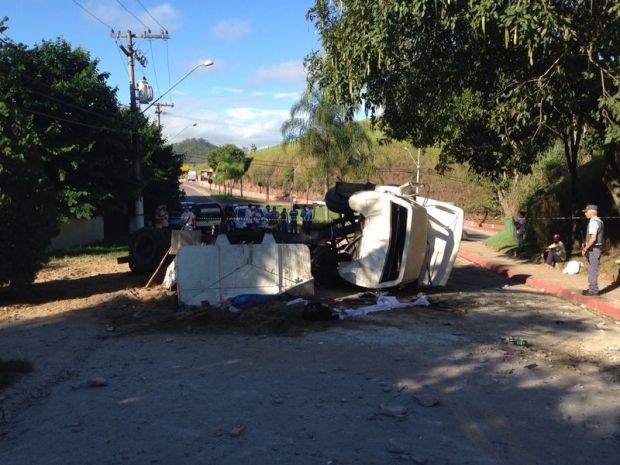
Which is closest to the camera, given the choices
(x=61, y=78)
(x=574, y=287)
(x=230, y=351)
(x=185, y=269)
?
(x=230, y=351)

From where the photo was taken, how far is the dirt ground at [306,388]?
4387 millimetres

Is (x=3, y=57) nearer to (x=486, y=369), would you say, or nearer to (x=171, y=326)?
(x=171, y=326)

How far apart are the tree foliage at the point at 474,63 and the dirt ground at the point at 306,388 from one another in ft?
14.5

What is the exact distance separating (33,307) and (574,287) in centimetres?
1116

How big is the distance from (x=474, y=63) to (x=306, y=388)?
995cm

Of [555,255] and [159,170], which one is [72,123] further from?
[555,255]

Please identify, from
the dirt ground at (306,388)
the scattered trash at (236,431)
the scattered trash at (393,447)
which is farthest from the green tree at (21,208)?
the scattered trash at (393,447)

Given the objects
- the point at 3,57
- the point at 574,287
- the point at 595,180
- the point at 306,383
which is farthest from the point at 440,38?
the point at 3,57

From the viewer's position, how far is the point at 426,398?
17.9ft

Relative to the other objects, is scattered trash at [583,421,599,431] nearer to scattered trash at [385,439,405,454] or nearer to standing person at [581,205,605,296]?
scattered trash at [385,439,405,454]

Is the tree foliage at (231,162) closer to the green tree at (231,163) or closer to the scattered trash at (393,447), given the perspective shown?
the green tree at (231,163)

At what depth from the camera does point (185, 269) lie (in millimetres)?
10156

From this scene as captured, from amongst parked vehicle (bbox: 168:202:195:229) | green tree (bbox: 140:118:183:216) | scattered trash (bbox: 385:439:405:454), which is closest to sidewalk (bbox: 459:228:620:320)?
scattered trash (bbox: 385:439:405:454)

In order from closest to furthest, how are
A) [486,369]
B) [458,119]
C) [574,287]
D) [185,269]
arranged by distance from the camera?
1. [486,369]
2. [185,269]
3. [574,287]
4. [458,119]
